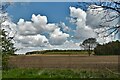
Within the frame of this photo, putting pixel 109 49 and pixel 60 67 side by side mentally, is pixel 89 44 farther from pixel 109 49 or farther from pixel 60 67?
pixel 60 67

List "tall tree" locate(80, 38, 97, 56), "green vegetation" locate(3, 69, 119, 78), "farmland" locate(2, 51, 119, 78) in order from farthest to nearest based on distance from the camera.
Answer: "green vegetation" locate(3, 69, 119, 78) < "farmland" locate(2, 51, 119, 78) < "tall tree" locate(80, 38, 97, 56)

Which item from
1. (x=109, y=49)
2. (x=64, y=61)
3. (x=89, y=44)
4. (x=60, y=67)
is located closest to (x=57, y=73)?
(x=60, y=67)

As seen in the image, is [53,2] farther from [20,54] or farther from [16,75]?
[16,75]

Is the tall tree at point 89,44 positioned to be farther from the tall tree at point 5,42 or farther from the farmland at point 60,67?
the tall tree at point 5,42

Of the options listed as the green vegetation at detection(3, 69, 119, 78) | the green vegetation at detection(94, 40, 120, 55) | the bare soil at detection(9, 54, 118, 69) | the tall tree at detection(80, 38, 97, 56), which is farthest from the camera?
the green vegetation at detection(3, 69, 119, 78)

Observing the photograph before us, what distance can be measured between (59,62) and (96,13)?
7.44ft

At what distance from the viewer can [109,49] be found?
8.66 meters

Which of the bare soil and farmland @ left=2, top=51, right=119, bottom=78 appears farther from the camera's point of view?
farmland @ left=2, top=51, right=119, bottom=78

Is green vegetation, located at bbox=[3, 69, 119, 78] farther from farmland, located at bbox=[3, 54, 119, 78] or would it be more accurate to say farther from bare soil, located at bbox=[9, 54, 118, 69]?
bare soil, located at bbox=[9, 54, 118, 69]

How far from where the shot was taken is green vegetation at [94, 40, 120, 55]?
28.5 feet

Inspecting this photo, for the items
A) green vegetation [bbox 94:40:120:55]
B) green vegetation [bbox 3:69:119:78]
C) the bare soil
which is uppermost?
green vegetation [bbox 94:40:120:55]

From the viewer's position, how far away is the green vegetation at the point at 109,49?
8.67m

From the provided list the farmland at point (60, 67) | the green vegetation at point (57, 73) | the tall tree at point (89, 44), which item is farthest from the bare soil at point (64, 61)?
the tall tree at point (89, 44)

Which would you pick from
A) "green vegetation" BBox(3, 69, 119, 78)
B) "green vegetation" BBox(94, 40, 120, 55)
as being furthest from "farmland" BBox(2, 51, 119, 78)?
"green vegetation" BBox(94, 40, 120, 55)
